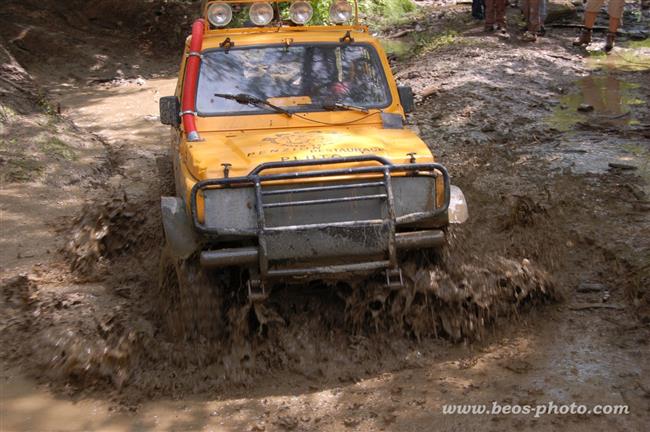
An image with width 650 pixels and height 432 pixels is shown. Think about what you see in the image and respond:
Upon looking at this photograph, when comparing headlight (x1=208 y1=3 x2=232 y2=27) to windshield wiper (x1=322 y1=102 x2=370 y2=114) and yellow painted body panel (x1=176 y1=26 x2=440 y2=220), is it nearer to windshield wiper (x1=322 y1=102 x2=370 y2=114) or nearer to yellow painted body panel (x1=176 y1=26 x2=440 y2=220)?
yellow painted body panel (x1=176 y1=26 x2=440 y2=220)

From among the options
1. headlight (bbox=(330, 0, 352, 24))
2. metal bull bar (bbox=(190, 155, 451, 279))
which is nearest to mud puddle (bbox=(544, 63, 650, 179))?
headlight (bbox=(330, 0, 352, 24))

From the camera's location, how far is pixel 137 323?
4895mm

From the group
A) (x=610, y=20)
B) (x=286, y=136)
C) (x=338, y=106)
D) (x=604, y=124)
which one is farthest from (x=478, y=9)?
(x=286, y=136)

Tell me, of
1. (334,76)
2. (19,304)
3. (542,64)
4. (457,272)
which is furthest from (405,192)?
(542,64)

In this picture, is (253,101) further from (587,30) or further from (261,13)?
(587,30)

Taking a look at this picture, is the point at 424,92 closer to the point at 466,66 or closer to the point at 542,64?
the point at 466,66

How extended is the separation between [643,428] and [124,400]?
2.72 meters

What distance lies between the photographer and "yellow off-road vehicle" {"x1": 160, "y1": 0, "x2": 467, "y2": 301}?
4.40 metres

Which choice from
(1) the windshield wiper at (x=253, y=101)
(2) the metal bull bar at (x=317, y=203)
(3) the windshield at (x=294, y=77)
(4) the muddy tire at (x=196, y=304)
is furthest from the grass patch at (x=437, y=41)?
(4) the muddy tire at (x=196, y=304)

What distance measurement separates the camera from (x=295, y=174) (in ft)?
14.7

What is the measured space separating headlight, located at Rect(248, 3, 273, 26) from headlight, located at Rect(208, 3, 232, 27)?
25 cm

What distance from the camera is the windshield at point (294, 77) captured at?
5562 mm

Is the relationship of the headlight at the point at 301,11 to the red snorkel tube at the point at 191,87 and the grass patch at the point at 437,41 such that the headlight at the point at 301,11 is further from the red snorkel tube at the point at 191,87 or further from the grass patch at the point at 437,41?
the grass patch at the point at 437,41

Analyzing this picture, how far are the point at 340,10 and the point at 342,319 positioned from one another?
2397 millimetres
